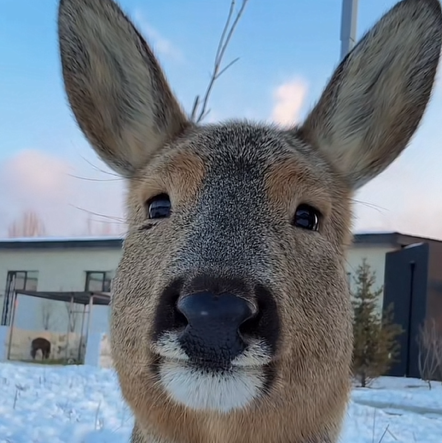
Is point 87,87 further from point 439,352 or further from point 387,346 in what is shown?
point 439,352

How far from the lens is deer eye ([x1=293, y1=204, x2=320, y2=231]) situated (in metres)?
3.45

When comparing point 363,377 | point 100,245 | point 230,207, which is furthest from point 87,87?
point 100,245

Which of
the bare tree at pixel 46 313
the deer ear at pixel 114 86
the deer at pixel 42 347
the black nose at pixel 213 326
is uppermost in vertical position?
the deer ear at pixel 114 86

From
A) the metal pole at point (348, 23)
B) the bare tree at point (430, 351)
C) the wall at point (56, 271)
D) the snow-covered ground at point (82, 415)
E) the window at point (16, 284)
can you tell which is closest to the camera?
the snow-covered ground at point (82, 415)

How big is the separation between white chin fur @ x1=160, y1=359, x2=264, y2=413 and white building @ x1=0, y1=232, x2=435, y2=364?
29.9m

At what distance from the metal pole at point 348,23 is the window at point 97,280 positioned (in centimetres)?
2674

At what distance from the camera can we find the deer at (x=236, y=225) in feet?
8.46

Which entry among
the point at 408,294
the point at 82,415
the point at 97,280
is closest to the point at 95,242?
the point at 97,280

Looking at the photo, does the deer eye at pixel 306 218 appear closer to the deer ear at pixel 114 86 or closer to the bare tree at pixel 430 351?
the deer ear at pixel 114 86

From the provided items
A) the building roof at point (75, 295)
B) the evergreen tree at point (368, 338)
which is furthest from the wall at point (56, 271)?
the evergreen tree at point (368, 338)

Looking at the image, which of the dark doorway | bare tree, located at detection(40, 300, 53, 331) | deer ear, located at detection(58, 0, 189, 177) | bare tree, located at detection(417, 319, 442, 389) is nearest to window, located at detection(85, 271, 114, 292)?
bare tree, located at detection(40, 300, 53, 331)

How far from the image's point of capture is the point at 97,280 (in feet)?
114

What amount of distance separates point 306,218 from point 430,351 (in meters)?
24.1

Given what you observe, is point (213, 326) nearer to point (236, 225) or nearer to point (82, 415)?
point (236, 225)
